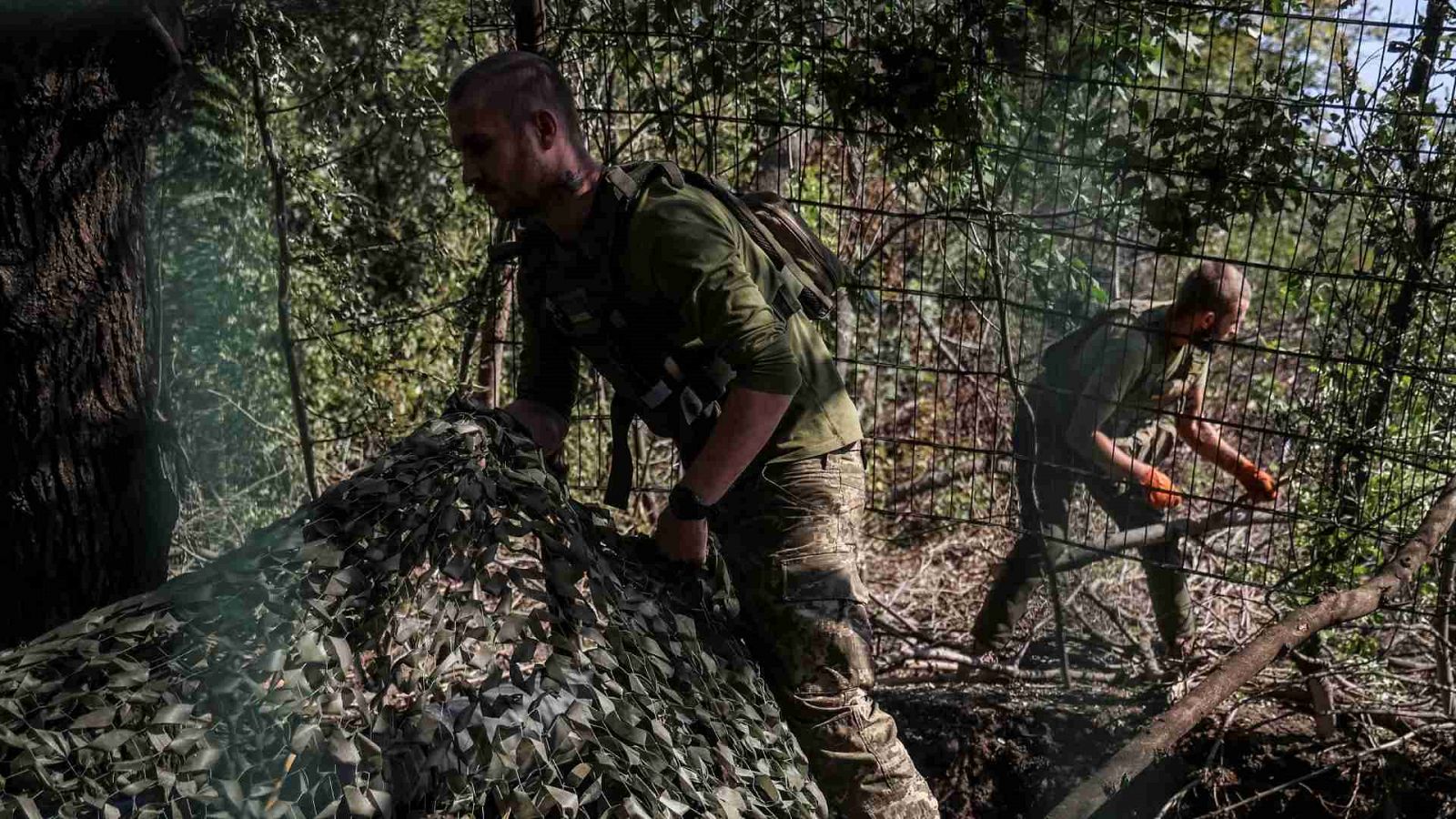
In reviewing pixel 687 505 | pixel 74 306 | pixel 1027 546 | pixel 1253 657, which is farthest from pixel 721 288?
pixel 1027 546

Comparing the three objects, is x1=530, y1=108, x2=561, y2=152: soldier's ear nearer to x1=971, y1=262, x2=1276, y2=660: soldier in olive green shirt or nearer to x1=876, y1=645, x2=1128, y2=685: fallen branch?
x1=971, y1=262, x2=1276, y2=660: soldier in olive green shirt

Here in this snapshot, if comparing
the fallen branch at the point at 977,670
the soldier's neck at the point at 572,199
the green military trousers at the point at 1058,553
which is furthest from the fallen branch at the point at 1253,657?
the soldier's neck at the point at 572,199

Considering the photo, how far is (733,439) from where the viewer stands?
2348mm

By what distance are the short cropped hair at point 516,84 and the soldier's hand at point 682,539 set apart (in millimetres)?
850

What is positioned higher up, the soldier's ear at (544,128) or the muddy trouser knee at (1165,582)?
the soldier's ear at (544,128)

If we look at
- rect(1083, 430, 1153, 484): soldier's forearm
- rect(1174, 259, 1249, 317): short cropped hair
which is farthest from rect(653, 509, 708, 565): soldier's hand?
rect(1174, 259, 1249, 317): short cropped hair

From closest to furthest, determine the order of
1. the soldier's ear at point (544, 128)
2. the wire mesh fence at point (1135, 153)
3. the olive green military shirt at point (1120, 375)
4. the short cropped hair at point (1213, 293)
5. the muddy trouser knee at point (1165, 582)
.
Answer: the soldier's ear at point (544, 128)
the wire mesh fence at point (1135, 153)
the short cropped hair at point (1213, 293)
the olive green military shirt at point (1120, 375)
the muddy trouser knee at point (1165, 582)

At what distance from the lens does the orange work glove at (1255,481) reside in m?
4.39

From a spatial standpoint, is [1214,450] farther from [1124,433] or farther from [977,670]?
[977,670]

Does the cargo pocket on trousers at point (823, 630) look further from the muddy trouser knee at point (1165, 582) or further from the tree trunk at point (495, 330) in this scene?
the muddy trouser knee at point (1165, 582)

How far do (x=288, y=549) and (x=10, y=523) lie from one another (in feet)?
3.49

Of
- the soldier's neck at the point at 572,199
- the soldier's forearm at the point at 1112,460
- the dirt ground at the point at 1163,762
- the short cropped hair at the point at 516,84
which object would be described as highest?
the short cropped hair at the point at 516,84

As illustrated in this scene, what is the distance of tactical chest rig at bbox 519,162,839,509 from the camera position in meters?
2.46

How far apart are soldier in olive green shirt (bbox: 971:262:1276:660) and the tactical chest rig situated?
172cm
